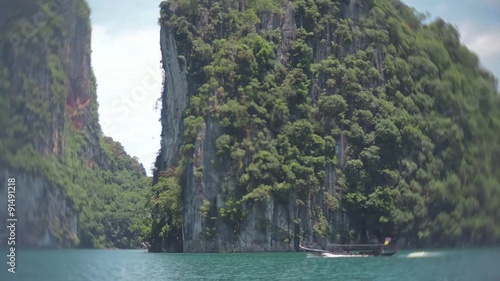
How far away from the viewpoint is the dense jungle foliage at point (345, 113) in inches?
2368

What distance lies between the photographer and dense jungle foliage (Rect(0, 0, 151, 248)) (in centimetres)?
4912

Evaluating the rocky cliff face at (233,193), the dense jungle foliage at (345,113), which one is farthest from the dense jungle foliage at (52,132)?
the rocky cliff face at (233,193)

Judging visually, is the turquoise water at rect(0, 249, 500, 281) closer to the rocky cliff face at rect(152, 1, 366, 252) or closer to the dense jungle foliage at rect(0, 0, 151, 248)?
the dense jungle foliage at rect(0, 0, 151, 248)

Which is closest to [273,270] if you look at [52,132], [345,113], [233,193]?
[233,193]

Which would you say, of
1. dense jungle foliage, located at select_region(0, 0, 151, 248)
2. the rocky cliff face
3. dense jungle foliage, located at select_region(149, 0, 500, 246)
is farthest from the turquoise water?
dense jungle foliage, located at select_region(149, 0, 500, 246)

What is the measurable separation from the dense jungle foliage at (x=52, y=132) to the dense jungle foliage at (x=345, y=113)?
7.89m

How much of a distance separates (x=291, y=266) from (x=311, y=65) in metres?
27.8

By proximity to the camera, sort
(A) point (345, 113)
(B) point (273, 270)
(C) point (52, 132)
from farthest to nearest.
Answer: (A) point (345, 113) < (C) point (52, 132) < (B) point (273, 270)

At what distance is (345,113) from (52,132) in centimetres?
2166

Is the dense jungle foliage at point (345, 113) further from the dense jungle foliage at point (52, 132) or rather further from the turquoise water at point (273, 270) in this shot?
the turquoise water at point (273, 270)

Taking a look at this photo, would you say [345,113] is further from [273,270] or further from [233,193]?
[273,270]

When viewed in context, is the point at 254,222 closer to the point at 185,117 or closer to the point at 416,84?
the point at 185,117

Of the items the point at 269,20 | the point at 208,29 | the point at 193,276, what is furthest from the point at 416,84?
the point at 193,276

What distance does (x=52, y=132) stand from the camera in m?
59.3
